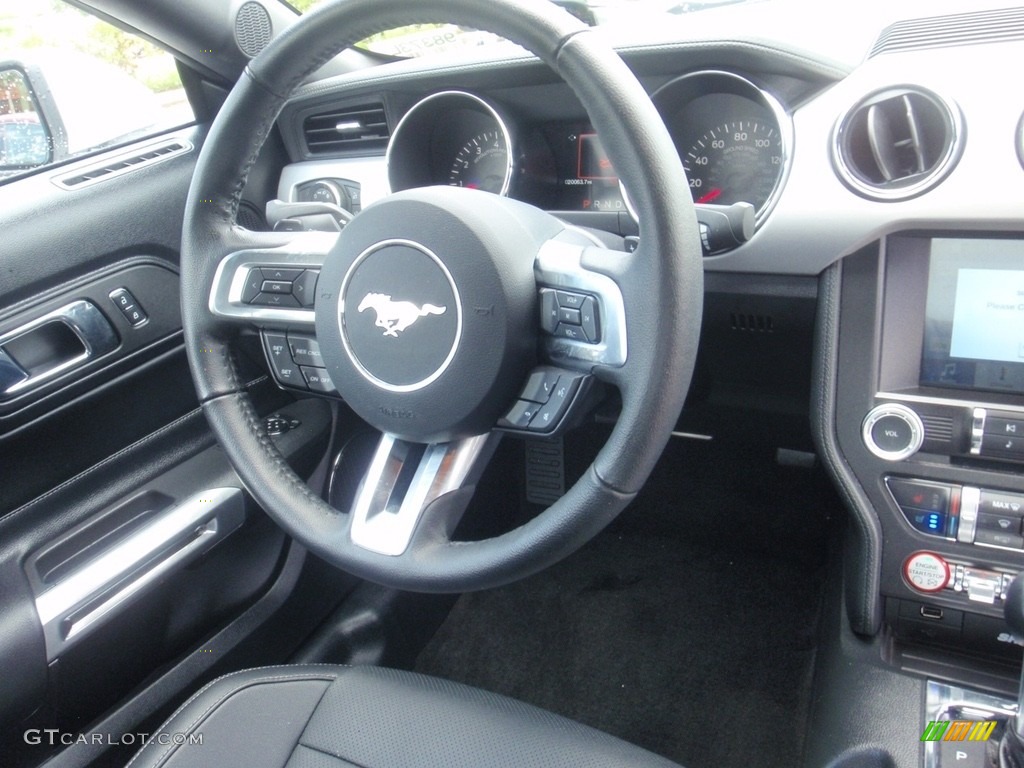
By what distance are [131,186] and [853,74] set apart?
116 centimetres

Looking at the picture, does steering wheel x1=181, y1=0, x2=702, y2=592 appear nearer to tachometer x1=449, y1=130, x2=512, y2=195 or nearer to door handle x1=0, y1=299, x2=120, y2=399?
door handle x1=0, y1=299, x2=120, y2=399

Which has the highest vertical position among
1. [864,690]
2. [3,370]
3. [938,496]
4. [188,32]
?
[188,32]

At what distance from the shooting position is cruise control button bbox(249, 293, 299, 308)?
3.67ft

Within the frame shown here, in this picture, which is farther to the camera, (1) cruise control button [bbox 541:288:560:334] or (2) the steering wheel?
(1) cruise control button [bbox 541:288:560:334]

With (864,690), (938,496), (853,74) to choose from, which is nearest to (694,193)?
(853,74)

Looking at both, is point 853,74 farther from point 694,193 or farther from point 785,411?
point 785,411

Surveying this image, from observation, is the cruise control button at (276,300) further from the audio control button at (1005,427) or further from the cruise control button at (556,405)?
the audio control button at (1005,427)

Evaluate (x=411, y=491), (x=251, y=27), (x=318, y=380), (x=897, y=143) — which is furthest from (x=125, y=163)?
(x=897, y=143)

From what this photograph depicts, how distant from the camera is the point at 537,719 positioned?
0.99m

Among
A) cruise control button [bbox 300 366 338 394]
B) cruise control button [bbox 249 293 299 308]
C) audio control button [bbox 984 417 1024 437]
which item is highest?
cruise control button [bbox 249 293 299 308]

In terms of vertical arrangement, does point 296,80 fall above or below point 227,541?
above

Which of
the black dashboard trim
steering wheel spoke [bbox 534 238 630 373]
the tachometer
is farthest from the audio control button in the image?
the tachometer

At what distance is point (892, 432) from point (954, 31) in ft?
1.75

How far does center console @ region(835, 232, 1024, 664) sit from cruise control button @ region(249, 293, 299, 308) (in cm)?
74
